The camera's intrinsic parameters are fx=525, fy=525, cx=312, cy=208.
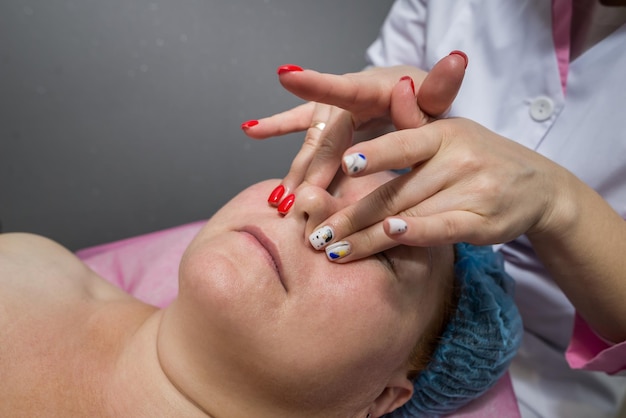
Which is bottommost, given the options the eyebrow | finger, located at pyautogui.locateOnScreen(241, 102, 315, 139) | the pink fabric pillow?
the pink fabric pillow

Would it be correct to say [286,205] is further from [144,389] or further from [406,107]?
[144,389]

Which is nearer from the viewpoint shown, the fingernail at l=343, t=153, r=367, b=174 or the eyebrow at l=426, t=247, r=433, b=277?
the fingernail at l=343, t=153, r=367, b=174

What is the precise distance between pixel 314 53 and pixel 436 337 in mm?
991

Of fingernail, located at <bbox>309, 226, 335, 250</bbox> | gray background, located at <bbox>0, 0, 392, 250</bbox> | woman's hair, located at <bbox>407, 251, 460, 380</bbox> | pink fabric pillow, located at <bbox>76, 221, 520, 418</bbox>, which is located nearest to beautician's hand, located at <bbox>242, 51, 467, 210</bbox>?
fingernail, located at <bbox>309, 226, 335, 250</bbox>

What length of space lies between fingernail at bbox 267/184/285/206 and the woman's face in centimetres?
3

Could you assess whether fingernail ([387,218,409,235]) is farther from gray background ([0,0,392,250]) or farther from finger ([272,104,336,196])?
gray background ([0,0,392,250])

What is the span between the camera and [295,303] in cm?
77

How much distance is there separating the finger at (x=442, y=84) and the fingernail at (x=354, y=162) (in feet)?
0.60

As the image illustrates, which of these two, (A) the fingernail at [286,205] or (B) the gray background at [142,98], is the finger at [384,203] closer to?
(A) the fingernail at [286,205]

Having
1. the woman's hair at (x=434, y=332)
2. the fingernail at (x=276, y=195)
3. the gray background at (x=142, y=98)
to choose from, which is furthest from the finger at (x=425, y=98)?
the gray background at (x=142, y=98)

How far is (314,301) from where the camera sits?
77cm

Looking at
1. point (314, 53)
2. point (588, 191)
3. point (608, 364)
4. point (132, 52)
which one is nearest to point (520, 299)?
point (608, 364)

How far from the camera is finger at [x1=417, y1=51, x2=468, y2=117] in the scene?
2.28 ft

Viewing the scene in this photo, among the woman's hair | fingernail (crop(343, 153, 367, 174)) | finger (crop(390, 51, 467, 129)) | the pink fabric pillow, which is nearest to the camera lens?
fingernail (crop(343, 153, 367, 174))
